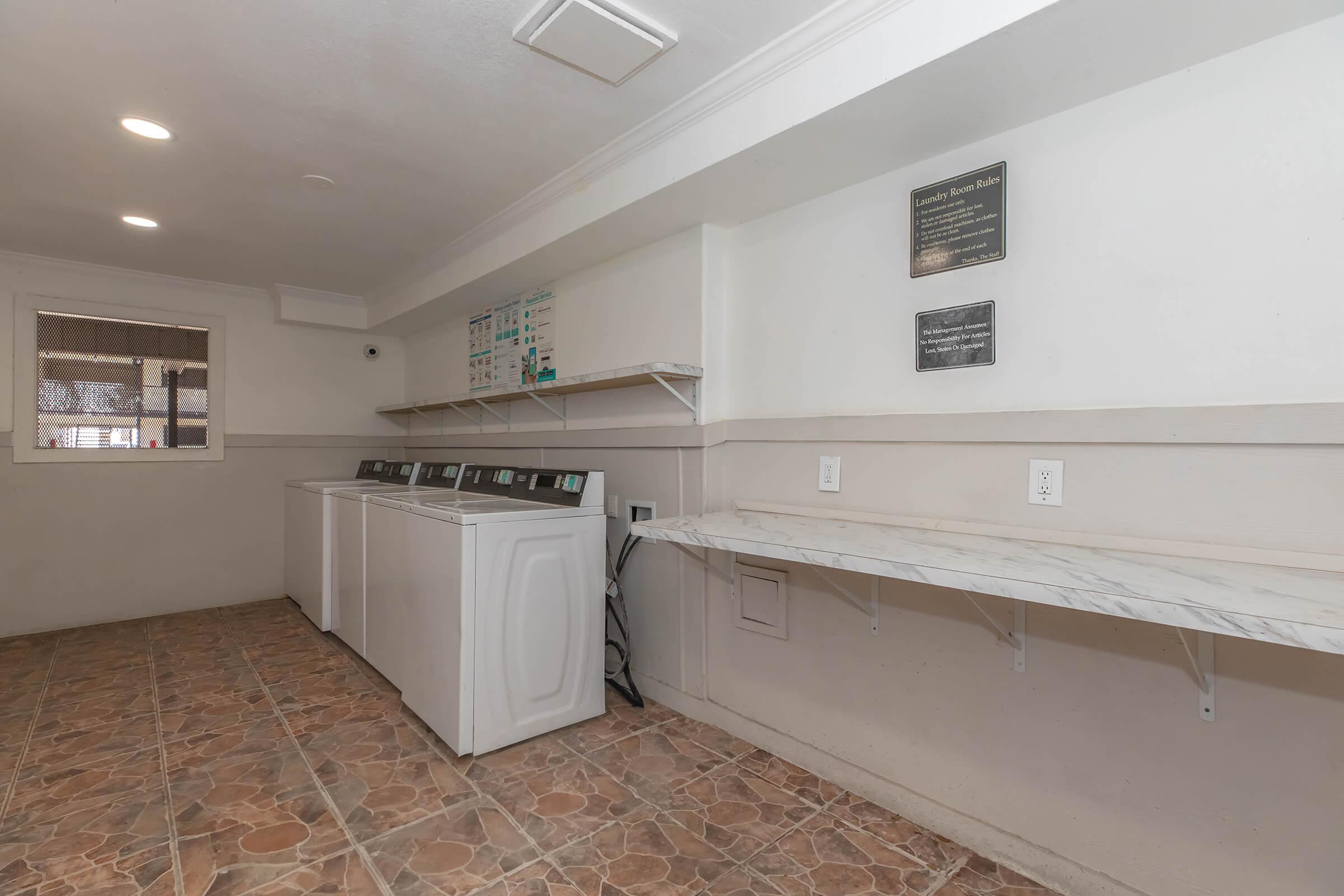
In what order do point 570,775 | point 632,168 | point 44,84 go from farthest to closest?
point 632,168
point 570,775
point 44,84

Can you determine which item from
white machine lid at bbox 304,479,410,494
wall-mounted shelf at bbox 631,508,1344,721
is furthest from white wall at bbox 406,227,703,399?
white machine lid at bbox 304,479,410,494

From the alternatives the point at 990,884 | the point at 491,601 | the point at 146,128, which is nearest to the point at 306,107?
the point at 146,128

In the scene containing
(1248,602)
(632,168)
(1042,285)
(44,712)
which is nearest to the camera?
(1248,602)

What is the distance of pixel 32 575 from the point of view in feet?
12.1

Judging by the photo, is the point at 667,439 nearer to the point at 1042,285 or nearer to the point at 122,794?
the point at 1042,285

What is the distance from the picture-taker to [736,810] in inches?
76.4

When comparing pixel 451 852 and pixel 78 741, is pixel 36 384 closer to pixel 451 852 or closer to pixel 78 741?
pixel 78 741

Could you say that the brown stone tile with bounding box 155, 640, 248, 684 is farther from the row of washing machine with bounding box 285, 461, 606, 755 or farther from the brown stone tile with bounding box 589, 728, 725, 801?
the brown stone tile with bounding box 589, 728, 725, 801

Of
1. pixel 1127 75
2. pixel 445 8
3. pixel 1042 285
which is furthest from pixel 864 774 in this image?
pixel 445 8

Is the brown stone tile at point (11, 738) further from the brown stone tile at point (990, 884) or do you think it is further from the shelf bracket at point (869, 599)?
the brown stone tile at point (990, 884)

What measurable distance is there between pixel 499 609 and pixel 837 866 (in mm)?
1305

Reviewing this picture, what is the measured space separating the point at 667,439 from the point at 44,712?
8.90 ft

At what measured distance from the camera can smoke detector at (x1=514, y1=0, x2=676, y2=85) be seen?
1.60 m

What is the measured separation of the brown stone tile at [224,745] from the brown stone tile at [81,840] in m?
0.20
